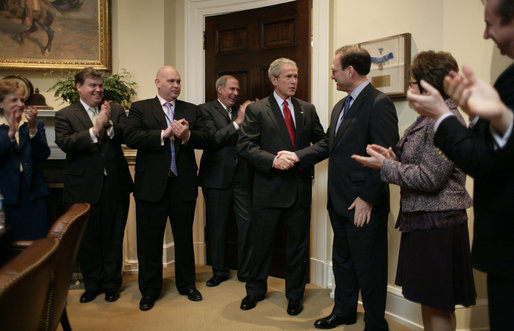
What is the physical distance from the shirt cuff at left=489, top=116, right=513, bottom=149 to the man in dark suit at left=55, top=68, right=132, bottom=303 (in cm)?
244

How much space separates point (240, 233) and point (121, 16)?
2305 millimetres

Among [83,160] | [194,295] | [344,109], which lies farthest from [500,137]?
[83,160]

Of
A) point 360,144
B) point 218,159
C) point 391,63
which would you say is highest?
point 391,63

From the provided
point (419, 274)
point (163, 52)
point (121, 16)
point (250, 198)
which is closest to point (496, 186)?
point (419, 274)

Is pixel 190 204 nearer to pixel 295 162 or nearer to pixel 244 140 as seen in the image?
pixel 244 140

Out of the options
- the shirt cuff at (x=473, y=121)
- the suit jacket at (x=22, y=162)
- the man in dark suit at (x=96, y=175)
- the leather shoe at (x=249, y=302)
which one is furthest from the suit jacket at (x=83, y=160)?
the shirt cuff at (x=473, y=121)

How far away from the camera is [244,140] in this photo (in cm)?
280

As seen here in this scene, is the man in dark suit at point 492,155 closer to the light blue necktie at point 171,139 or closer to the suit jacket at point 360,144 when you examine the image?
the suit jacket at point 360,144

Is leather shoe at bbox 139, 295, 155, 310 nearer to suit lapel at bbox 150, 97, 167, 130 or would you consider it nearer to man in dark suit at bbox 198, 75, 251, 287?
man in dark suit at bbox 198, 75, 251, 287

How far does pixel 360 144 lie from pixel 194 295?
5.45ft

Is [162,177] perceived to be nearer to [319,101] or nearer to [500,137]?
[319,101]

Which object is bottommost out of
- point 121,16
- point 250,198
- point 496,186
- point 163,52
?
point 250,198

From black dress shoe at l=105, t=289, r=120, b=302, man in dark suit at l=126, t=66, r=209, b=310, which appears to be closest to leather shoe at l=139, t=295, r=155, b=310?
man in dark suit at l=126, t=66, r=209, b=310

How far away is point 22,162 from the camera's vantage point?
8.80 ft
